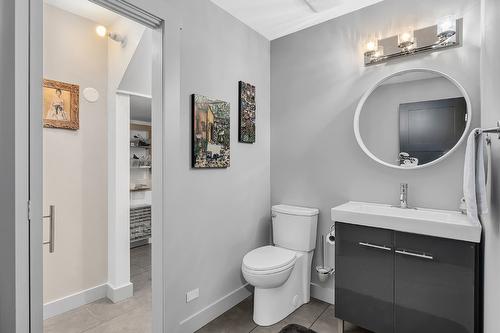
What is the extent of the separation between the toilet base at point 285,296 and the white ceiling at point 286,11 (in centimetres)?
213

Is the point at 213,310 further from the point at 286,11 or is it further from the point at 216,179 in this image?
the point at 286,11

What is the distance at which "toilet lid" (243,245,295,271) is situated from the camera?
2.02 metres

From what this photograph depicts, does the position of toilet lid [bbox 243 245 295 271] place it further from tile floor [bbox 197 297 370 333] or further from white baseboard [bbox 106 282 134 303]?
white baseboard [bbox 106 282 134 303]

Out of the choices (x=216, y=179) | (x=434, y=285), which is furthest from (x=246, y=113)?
(x=434, y=285)

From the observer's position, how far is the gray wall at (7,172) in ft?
3.82

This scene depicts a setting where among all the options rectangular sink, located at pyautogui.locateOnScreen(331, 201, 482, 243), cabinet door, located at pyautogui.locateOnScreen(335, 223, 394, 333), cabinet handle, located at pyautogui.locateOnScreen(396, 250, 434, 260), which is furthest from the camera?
cabinet door, located at pyautogui.locateOnScreen(335, 223, 394, 333)

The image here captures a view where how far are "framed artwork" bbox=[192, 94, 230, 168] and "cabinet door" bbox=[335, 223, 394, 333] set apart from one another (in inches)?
43.1

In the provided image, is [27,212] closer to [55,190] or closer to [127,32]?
[55,190]

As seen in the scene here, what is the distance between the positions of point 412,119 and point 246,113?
4.54 feet

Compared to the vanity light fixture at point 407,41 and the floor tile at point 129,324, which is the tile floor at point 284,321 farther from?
the vanity light fixture at point 407,41

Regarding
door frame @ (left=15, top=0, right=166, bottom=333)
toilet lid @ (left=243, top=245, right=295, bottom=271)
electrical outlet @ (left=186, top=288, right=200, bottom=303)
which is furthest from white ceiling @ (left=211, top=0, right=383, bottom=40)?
electrical outlet @ (left=186, top=288, right=200, bottom=303)

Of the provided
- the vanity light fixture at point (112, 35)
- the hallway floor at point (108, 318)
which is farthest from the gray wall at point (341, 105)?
the hallway floor at point (108, 318)

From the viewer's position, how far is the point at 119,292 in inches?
99.0

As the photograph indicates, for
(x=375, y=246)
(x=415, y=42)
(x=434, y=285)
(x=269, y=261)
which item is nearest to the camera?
(x=434, y=285)
